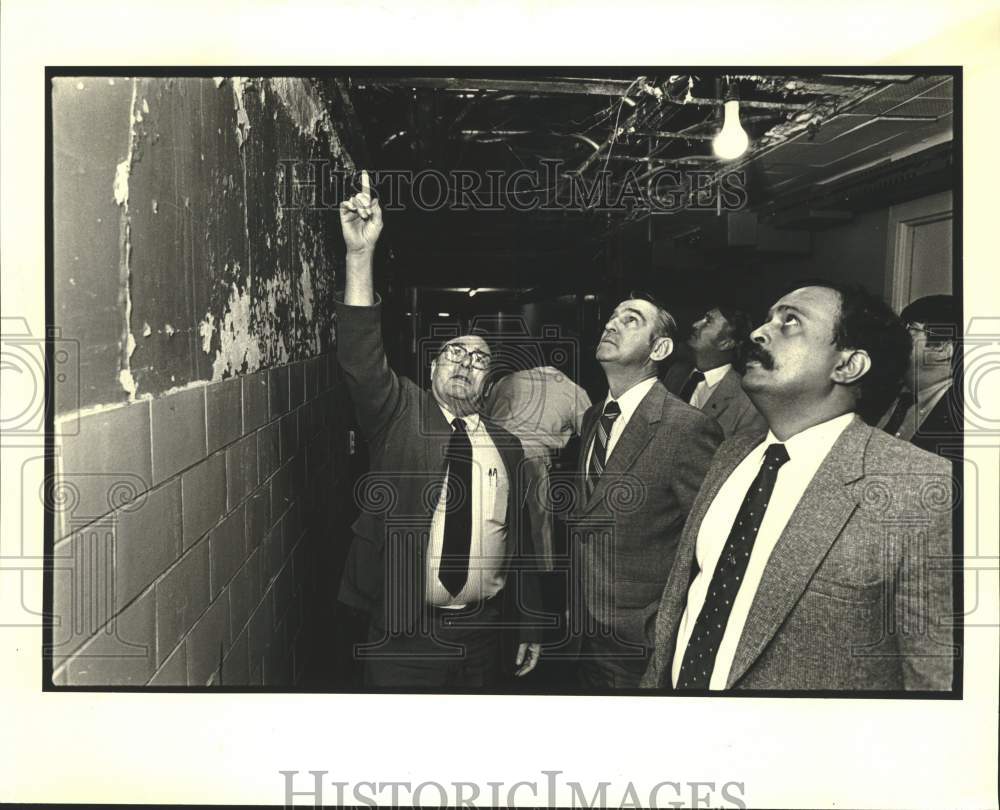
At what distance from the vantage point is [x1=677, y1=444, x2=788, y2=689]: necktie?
1.71 m

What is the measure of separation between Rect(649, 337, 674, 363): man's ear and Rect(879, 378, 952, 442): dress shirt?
422 mm

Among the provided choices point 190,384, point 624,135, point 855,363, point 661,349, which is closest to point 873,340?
point 855,363

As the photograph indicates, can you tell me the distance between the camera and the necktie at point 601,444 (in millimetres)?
A: 1722

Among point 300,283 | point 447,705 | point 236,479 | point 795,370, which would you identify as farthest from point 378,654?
point 795,370

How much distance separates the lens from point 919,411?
1702 millimetres

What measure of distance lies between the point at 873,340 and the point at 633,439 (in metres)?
0.49

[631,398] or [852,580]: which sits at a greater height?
[631,398]

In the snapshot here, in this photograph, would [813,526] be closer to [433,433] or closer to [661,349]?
[661,349]

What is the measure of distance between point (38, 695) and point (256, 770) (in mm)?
442

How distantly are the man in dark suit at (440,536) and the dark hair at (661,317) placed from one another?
356mm

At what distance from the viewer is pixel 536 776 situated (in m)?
1.77

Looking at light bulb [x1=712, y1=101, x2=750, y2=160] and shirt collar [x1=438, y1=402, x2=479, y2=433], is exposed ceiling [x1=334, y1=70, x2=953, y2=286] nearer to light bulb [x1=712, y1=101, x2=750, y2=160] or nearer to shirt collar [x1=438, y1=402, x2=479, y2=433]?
light bulb [x1=712, y1=101, x2=750, y2=160]

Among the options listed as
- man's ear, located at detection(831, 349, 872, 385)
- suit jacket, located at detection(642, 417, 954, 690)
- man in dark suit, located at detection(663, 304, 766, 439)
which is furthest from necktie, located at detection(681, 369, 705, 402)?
man's ear, located at detection(831, 349, 872, 385)
